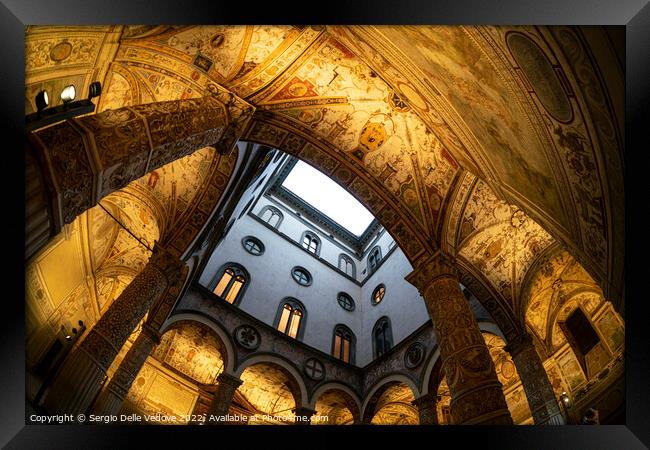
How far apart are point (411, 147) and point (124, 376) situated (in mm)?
7209

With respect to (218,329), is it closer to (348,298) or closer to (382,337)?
(382,337)

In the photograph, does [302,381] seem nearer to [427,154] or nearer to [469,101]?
[427,154]

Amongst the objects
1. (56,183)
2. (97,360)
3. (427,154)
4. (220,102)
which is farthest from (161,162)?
(427,154)

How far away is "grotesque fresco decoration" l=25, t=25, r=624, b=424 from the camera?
3.40 metres

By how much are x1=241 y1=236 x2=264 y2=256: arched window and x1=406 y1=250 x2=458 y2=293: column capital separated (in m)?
10.4

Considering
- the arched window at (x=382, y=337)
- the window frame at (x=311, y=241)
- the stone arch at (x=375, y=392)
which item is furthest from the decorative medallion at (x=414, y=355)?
the window frame at (x=311, y=241)

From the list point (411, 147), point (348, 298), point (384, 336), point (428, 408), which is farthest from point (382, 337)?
point (411, 147)

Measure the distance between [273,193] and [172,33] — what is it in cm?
1538

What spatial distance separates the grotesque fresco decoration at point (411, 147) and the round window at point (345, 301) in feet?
24.3

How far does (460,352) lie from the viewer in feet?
18.4

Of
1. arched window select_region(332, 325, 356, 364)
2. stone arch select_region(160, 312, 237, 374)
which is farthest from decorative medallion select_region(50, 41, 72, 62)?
arched window select_region(332, 325, 356, 364)

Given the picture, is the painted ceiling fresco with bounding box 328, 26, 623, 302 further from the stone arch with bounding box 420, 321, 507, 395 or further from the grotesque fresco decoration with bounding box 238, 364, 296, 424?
the grotesque fresco decoration with bounding box 238, 364, 296, 424

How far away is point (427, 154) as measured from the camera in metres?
7.90
